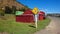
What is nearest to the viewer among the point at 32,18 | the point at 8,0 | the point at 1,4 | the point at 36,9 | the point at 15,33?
the point at 15,33

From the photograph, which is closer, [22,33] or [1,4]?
[22,33]

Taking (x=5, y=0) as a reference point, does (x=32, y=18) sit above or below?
below

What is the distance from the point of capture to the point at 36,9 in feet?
75.3

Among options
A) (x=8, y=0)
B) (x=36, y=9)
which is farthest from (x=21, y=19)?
(x=8, y=0)

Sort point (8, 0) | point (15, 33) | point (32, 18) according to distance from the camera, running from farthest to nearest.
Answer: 1. point (8, 0)
2. point (32, 18)
3. point (15, 33)

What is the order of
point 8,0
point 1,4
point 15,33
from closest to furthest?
point 15,33 → point 1,4 → point 8,0

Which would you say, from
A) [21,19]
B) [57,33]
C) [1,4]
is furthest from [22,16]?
[1,4]

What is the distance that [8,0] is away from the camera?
3260 inches

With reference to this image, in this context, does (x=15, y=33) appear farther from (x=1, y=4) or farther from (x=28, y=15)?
(x=1, y=4)

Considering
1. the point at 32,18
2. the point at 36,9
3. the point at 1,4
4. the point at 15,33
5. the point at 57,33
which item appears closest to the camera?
the point at 15,33

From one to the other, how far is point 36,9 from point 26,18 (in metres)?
14.9

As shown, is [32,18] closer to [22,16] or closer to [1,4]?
[22,16]

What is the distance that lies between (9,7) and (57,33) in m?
59.2

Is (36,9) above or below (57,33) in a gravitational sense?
above
